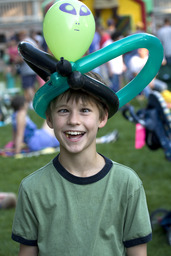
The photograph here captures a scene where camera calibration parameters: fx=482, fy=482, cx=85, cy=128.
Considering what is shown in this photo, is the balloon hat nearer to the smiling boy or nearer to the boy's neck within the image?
the smiling boy

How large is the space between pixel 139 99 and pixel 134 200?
33.3 feet

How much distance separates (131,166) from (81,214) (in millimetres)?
4427

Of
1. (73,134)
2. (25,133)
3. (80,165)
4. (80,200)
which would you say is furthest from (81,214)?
(25,133)

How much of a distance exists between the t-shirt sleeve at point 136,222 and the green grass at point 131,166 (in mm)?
1830

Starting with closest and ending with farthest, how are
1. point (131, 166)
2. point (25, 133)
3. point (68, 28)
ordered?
point (68, 28), point (131, 166), point (25, 133)

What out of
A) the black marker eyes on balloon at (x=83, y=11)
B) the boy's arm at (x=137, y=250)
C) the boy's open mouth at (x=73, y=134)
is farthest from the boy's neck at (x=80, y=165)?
the black marker eyes on balloon at (x=83, y=11)

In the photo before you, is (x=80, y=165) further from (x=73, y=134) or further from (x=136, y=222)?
(x=136, y=222)

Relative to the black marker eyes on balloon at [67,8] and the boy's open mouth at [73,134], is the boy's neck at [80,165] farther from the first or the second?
the black marker eyes on balloon at [67,8]

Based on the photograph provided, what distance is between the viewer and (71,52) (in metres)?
2.08

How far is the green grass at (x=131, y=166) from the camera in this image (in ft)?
13.5

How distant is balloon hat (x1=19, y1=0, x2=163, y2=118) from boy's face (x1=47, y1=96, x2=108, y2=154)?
0.06m

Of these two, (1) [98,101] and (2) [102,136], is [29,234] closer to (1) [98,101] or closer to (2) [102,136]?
(1) [98,101]

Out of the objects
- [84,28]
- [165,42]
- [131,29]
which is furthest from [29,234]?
[131,29]

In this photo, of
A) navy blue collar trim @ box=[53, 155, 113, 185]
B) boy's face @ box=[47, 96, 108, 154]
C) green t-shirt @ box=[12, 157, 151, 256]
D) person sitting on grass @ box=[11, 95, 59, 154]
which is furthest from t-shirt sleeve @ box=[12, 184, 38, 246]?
person sitting on grass @ box=[11, 95, 59, 154]
